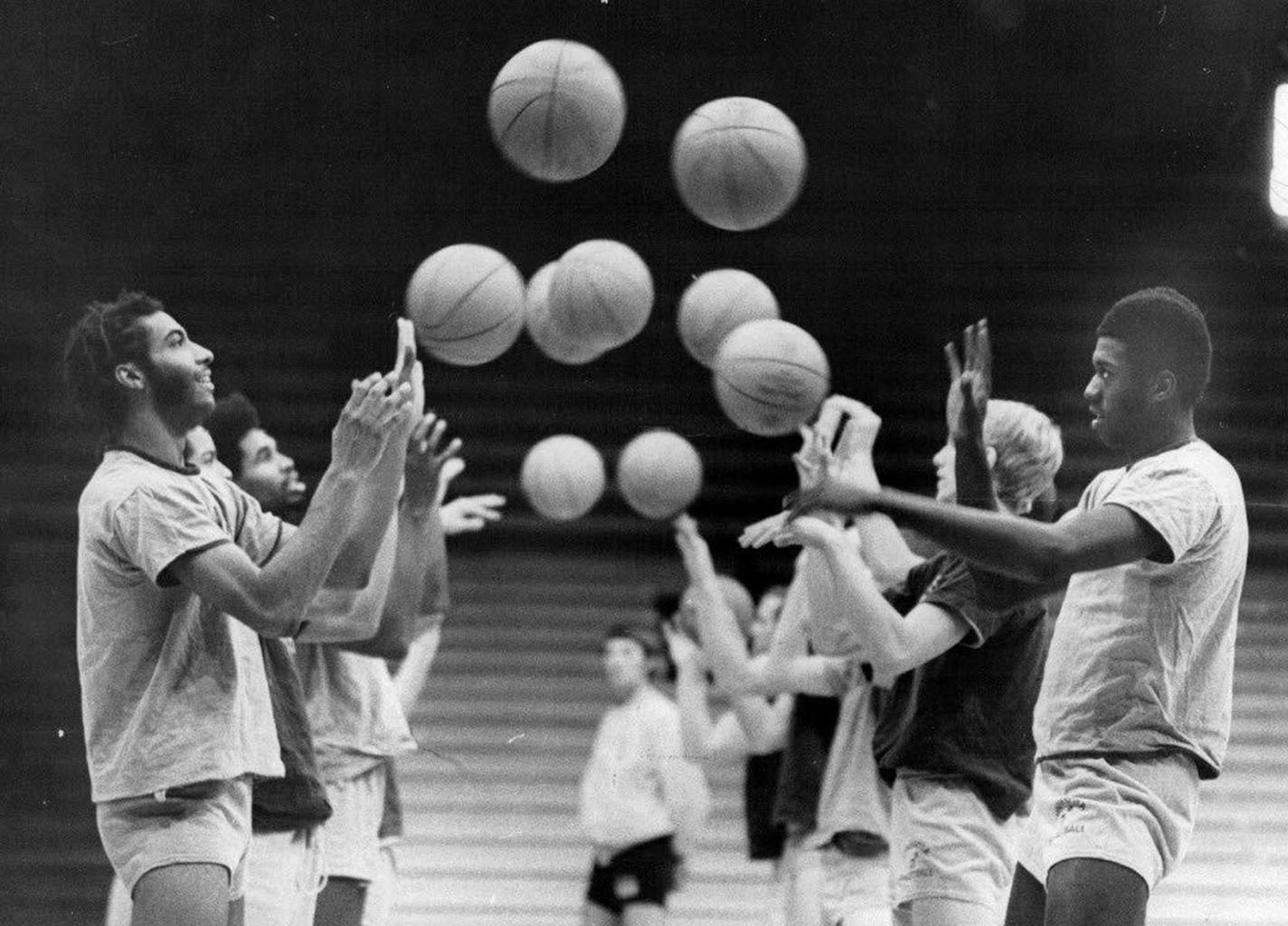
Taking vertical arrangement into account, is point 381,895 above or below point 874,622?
below

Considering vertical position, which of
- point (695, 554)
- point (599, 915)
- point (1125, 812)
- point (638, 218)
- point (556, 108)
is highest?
point (556, 108)

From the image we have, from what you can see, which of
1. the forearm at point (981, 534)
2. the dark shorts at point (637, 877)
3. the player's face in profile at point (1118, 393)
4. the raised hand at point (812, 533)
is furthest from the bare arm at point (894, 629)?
the dark shorts at point (637, 877)

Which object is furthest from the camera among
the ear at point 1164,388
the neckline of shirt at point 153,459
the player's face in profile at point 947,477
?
the player's face in profile at point 947,477

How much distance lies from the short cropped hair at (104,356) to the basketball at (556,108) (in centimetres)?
161

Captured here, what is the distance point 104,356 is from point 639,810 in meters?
4.73

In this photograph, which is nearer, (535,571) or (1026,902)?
(1026,902)

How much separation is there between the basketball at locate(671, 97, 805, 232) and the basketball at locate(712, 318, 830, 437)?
42cm

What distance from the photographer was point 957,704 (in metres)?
4.54

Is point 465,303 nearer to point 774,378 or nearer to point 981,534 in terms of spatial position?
point 774,378

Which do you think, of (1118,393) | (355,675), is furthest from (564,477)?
(1118,393)

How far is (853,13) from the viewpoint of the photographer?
24.0ft

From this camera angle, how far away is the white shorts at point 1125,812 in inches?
142

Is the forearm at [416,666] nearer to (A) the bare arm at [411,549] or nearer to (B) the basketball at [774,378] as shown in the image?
(A) the bare arm at [411,549]

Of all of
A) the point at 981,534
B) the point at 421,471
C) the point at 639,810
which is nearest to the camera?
the point at 981,534
